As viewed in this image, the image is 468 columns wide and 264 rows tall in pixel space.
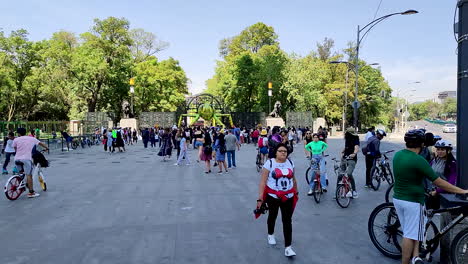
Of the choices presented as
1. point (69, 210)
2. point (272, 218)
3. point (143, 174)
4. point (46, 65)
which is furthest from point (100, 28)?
point (272, 218)

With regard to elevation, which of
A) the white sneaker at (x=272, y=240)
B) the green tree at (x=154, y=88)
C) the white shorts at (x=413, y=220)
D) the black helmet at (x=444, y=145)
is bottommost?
the white sneaker at (x=272, y=240)

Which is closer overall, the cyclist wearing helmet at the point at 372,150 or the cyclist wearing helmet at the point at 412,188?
the cyclist wearing helmet at the point at 412,188

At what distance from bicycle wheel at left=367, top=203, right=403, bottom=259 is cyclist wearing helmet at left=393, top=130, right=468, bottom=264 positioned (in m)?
0.90

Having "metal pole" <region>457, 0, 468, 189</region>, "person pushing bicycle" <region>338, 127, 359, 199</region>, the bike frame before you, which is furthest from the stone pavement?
"metal pole" <region>457, 0, 468, 189</region>

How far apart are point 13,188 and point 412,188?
8609 mm

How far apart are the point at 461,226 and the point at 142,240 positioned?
430cm

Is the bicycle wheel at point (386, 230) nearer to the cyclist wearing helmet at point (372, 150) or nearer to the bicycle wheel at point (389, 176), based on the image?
the cyclist wearing helmet at point (372, 150)

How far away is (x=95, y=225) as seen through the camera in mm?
6707

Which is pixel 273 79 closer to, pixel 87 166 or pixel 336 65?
pixel 336 65

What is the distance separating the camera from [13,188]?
9000 mm

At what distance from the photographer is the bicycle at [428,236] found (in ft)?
14.2

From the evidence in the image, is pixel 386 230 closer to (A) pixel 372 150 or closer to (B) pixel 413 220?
(B) pixel 413 220

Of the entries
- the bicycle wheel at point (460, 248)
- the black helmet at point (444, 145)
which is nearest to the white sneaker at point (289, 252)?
the bicycle wheel at point (460, 248)

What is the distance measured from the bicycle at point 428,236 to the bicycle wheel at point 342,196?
9.11 ft
